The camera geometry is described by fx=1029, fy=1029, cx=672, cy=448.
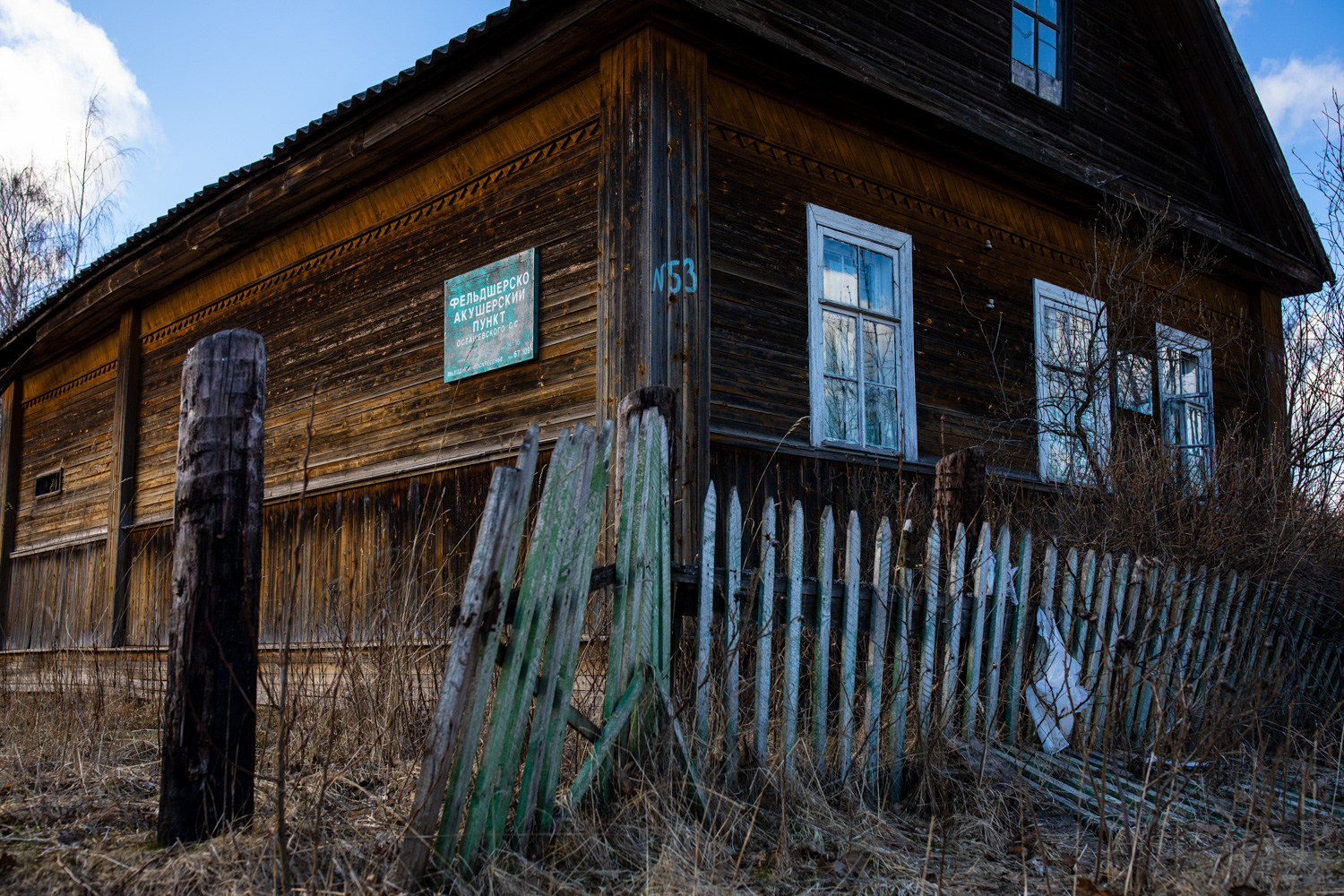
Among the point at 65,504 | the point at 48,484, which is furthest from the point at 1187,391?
the point at 48,484

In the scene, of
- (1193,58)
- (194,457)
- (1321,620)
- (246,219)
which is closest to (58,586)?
(246,219)

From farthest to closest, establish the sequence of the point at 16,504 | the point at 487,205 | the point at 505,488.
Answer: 1. the point at 16,504
2. the point at 487,205
3. the point at 505,488

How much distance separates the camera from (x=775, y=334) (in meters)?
6.52

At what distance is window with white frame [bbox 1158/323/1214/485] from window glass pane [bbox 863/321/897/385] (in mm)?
3457

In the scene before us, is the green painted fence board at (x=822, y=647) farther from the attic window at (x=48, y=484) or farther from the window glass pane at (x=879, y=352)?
the attic window at (x=48, y=484)

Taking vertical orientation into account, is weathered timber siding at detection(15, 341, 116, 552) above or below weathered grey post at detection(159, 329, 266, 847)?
above

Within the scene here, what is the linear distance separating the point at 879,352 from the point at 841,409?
604 mm

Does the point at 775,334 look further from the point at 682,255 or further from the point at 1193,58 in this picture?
the point at 1193,58

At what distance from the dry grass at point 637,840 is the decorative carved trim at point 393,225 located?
367cm

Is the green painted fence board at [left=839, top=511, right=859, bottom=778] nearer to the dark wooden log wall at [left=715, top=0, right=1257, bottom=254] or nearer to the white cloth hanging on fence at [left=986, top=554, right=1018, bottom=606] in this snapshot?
the white cloth hanging on fence at [left=986, top=554, right=1018, bottom=606]

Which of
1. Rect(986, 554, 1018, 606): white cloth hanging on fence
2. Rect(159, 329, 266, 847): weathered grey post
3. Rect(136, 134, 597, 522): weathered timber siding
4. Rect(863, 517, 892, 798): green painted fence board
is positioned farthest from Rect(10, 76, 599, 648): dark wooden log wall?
Rect(986, 554, 1018, 606): white cloth hanging on fence

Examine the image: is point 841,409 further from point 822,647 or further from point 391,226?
point 391,226

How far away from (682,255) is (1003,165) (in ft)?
11.4

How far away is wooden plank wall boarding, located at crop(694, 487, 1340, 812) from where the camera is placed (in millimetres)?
3404
